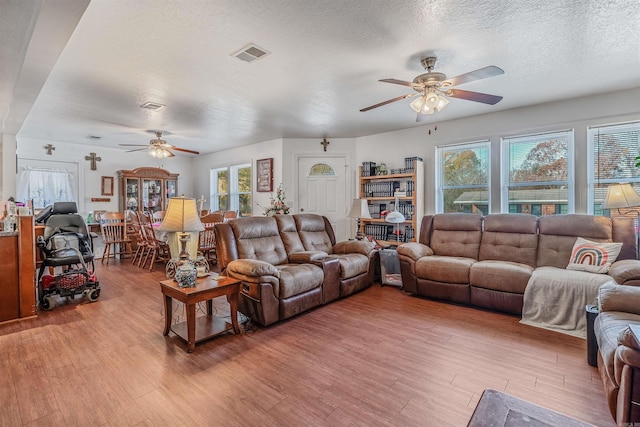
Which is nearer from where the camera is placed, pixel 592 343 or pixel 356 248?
pixel 592 343

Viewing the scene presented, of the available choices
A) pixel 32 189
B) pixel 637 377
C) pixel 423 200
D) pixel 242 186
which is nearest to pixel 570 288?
pixel 637 377

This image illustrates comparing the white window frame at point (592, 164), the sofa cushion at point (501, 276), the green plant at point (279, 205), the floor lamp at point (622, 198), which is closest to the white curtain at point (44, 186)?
the green plant at point (279, 205)

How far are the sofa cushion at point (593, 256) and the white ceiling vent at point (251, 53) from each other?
12.3 feet

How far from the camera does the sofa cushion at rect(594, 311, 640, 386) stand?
1.74m

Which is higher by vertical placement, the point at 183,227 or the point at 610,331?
the point at 183,227

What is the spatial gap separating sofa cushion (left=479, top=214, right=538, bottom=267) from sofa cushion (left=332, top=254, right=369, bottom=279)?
4.90 feet

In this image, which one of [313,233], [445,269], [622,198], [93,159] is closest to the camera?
[622,198]

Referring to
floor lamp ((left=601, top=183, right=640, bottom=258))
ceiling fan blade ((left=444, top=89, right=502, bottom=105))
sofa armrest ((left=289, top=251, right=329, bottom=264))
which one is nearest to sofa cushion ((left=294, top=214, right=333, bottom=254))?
sofa armrest ((left=289, top=251, right=329, bottom=264))

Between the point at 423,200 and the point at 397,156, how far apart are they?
0.95 m

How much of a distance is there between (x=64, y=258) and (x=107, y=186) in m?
3.93

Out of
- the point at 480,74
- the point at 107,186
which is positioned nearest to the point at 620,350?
the point at 480,74

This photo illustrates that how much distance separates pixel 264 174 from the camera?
6.59 meters

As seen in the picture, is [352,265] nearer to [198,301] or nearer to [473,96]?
[198,301]

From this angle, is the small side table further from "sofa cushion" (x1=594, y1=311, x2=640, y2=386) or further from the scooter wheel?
the scooter wheel
